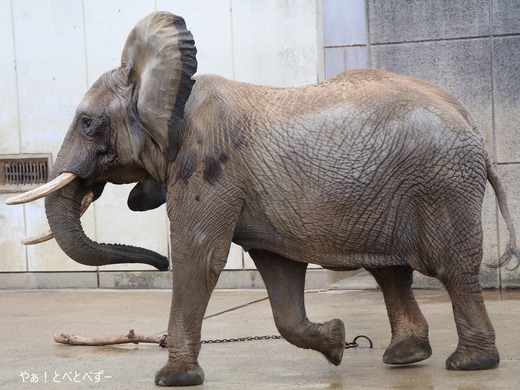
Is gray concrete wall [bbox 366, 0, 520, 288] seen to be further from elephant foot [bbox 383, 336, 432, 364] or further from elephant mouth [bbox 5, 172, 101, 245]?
elephant mouth [bbox 5, 172, 101, 245]

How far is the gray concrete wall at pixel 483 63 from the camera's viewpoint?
10.3 metres

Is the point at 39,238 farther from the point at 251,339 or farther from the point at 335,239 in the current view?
the point at 335,239

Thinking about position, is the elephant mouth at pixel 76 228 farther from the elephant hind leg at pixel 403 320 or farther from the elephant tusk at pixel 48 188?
the elephant hind leg at pixel 403 320

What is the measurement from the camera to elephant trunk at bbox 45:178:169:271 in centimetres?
704

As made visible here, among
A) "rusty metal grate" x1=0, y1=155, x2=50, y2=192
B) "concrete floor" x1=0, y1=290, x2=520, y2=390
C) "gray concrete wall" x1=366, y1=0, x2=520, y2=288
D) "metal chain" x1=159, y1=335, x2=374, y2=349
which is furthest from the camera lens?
"rusty metal grate" x1=0, y1=155, x2=50, y2=192

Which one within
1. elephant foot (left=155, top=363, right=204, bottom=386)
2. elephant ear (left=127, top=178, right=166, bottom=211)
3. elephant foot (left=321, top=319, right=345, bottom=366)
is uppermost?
elephant ear (left=127, top=178, right=166, bottom=211)

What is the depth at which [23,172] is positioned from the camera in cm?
1177

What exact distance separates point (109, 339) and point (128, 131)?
68.8 inches

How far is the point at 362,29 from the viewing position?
1313 centimetres

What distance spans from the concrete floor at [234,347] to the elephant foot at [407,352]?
0.05 m

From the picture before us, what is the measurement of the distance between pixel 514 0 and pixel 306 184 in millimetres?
4388

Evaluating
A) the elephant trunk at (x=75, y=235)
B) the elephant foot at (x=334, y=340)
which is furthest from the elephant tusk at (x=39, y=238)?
the elephant foot at (x=334, y=340)

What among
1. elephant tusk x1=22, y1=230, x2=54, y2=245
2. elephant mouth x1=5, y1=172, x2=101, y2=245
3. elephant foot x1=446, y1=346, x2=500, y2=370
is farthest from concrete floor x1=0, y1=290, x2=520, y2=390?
elephant mouth x1=5, y1=172, x2=101, y2=245

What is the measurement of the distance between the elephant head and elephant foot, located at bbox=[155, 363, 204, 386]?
804 millimetres
